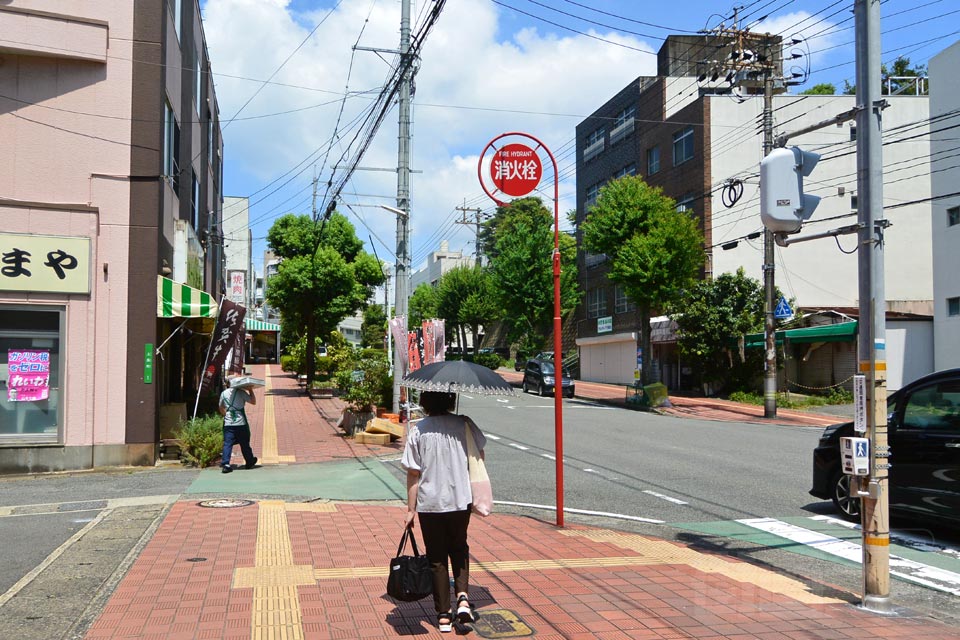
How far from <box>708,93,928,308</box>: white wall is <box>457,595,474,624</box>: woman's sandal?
1298 inches

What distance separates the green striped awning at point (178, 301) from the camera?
44.6ft

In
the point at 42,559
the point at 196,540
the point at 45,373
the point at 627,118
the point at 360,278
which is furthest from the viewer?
the point at 627,118

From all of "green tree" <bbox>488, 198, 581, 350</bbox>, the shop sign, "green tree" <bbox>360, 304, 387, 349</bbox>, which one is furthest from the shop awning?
"green tree" <bbox>360, 304, 387, 349</bbox>

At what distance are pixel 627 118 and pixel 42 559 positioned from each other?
42.4m

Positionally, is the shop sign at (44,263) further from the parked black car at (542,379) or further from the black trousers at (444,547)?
the parked black car at (542,379)

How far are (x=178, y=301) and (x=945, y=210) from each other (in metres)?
23.9

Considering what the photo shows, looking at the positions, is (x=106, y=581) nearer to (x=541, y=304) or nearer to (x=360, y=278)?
(x=360, y=278)

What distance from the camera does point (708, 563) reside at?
7301 mm

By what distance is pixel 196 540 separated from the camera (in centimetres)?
774

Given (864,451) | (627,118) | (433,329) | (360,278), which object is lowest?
(864,451)

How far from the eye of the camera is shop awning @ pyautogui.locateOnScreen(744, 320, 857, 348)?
28250mm

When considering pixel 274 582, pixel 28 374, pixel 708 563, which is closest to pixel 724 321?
pixel 28 374

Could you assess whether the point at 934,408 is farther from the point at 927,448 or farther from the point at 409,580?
the point at 409,580

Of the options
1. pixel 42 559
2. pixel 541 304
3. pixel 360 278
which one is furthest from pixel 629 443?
pixel 541 304
